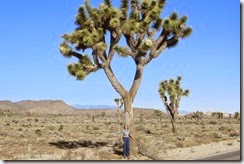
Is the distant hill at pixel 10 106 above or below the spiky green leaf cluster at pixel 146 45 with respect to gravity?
above

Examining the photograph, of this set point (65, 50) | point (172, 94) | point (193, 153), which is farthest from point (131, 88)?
point (172, 94)

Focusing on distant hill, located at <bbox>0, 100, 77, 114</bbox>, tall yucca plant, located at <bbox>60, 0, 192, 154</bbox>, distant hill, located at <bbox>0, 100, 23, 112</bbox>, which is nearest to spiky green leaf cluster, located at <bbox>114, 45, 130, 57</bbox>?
tall yucca plant, located at <bbox>60, 0, 192, 154</bbox>

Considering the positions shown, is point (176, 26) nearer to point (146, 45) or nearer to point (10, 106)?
point (146, 45)

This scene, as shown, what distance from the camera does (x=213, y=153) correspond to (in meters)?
16.7

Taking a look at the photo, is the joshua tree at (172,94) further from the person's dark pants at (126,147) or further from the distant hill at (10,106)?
the distant hill at (10,106)

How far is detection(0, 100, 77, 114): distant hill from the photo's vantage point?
152500 millimetres

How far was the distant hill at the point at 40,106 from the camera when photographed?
152 m

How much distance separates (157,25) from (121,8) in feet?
4.96

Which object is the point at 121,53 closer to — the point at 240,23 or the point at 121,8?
the point at 121,8

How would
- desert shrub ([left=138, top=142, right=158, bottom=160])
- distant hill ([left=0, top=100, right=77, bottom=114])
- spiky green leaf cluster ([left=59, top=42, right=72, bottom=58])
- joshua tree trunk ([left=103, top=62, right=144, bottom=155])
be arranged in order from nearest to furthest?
desert shrub ([left=138, top=142, right=158, bottom=160]) < joshua tree trunk ([left=103, top=62, right=144, bottom=155]) < spiky green leaf cluster ([left=59, top=42, right=72, bottom=58]) < distant hill ([left=0, top=100, right=77, bottom=114])

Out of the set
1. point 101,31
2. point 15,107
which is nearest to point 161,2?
point 101,31

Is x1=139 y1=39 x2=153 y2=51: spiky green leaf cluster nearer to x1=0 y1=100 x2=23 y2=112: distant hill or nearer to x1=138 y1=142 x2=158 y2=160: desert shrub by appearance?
x1=138 y1=142 x2=158 y2=160: desert shrub

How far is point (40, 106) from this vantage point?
532ft

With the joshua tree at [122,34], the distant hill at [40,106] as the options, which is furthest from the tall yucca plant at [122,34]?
the distant hill at [40,106]
